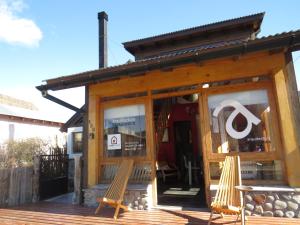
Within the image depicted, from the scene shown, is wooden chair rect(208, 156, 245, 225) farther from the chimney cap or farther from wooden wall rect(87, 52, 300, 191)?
the chimney cap

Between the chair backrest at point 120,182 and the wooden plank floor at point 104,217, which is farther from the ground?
the chair backrest at point 120,182

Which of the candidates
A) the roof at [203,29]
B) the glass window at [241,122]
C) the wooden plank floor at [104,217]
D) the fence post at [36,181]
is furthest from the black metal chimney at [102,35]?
the wooden plank floor at [104,217]

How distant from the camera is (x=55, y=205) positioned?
573cm

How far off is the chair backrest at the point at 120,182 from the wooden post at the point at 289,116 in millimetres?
3017

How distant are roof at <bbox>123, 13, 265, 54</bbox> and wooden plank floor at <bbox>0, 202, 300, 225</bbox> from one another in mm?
6252

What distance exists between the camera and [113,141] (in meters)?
5.77

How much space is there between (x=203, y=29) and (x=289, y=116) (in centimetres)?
527

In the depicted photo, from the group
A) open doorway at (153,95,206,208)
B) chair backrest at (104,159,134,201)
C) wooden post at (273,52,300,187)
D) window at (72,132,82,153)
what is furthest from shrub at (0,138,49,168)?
wooden post at (273,52,300,187)

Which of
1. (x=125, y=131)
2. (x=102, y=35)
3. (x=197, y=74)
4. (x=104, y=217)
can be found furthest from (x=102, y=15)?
(x=104, y=217)

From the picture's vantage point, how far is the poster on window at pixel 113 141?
225 inches

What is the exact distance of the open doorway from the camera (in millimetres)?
7924

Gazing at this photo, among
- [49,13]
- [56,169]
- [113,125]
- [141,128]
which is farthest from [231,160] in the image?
[49,13]

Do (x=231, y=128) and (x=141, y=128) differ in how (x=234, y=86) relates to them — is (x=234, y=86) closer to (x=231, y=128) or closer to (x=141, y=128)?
(x=231, y=128)

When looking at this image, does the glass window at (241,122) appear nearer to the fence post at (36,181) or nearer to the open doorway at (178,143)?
the open doorway at (178,143)
